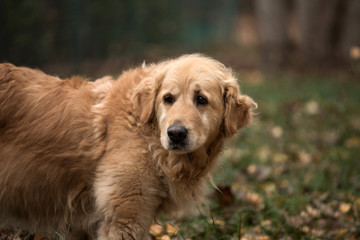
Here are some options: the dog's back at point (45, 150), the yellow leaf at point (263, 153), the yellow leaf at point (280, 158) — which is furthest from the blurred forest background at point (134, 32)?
the dog's back at point (45, 150)

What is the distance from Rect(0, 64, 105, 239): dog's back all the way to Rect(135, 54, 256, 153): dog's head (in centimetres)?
50

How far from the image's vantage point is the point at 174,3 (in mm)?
17359

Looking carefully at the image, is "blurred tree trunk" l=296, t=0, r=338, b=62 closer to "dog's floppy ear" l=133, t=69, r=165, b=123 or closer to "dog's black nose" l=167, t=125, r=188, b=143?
"dog's floppy ear" l=133, t=69, r=165, b=123

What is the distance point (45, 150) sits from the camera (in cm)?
308

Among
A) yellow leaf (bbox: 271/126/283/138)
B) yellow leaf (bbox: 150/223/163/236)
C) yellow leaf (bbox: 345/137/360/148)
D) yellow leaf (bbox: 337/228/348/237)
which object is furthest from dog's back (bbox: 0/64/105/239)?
yellow leaf (bbox: 345/137/360/148)

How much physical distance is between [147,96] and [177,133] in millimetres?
484

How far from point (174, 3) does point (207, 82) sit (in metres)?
Answer: 14.9

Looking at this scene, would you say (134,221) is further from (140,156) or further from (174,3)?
(174,3)

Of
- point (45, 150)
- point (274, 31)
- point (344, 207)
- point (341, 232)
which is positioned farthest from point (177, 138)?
point (274, 31)

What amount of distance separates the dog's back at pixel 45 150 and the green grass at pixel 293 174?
1.06m

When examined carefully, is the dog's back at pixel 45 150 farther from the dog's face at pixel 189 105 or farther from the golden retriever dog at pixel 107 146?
the dog's face at pixel 189 105

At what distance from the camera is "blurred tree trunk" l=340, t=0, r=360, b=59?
1030 centimetres

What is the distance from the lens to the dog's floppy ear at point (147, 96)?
10.4 ft

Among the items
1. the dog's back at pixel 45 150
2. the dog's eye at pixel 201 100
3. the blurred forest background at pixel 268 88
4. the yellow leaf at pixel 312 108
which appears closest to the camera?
the dog's back at pixel 45 150
